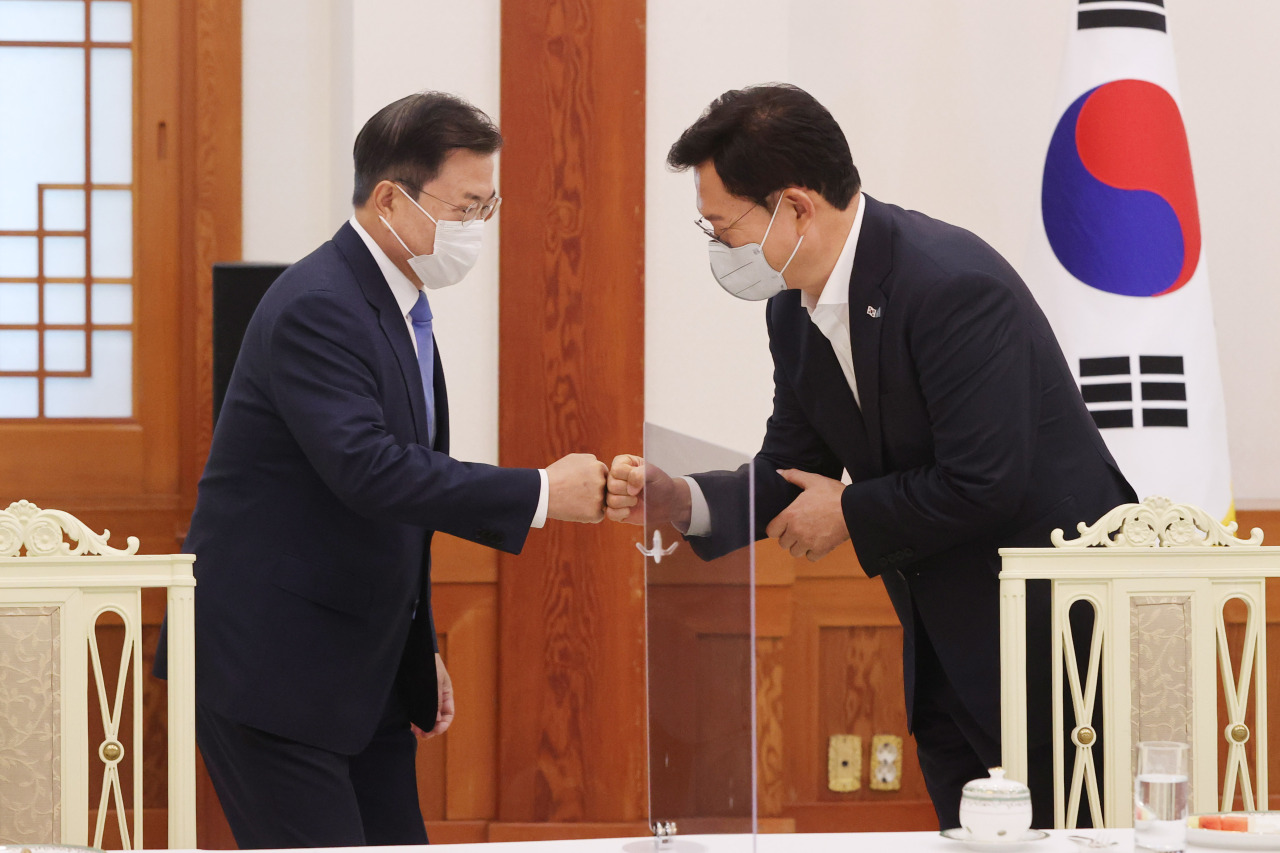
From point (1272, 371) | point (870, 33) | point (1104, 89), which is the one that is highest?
point (870, 33)

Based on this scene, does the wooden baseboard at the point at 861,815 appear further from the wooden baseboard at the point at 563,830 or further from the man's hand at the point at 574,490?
the man's hand at the point at 574,490

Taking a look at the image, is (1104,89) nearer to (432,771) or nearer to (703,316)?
(703,316)

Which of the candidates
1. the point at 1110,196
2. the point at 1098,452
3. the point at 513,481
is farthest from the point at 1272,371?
the point at 513,481

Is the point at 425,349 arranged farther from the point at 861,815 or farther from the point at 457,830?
the point at 861,815

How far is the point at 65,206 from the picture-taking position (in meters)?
3.39

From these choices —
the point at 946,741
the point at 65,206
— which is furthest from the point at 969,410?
the point at 65,206

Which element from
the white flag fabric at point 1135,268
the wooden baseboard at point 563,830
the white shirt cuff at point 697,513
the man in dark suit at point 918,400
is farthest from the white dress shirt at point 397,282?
the white flag fabric at point 1135,268

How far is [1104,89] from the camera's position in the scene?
298 cm

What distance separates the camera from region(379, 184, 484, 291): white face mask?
2195 mm

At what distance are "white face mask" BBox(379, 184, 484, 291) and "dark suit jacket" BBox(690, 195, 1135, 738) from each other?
571mm

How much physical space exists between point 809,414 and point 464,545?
4.30 feet

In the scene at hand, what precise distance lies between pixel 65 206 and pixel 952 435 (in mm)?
2492

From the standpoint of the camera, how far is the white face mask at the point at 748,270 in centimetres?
205

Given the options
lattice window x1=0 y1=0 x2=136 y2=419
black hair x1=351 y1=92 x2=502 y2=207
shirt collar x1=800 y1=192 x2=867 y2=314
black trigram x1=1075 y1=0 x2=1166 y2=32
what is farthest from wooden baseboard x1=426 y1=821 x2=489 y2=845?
black trigram x1=1075 y1=0 x2=1166 y2=32
